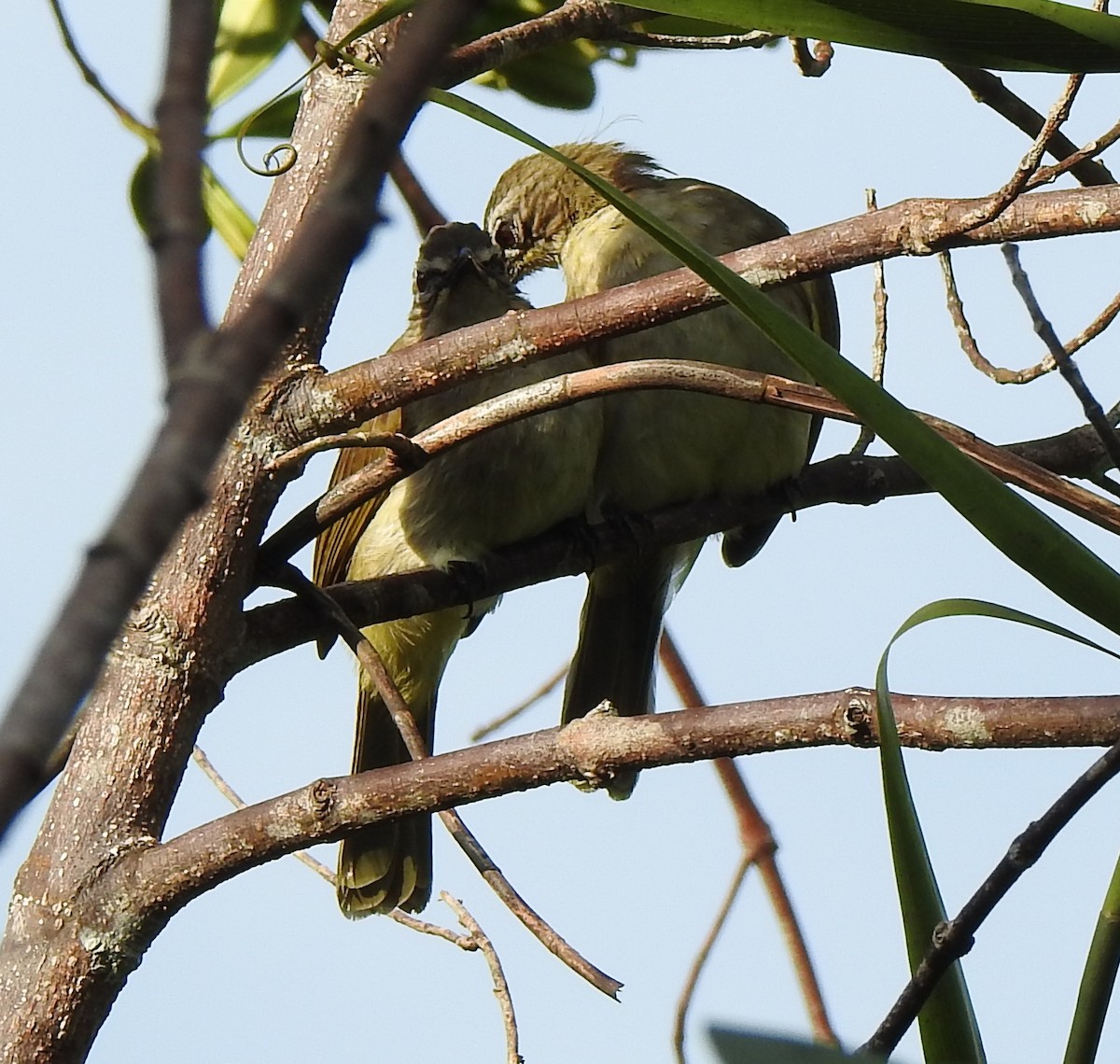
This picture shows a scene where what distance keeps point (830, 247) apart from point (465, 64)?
683 millimetres

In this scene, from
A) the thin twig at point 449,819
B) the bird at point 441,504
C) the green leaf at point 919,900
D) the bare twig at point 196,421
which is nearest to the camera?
the bare twig at point 196,421

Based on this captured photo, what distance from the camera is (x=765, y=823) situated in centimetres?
311

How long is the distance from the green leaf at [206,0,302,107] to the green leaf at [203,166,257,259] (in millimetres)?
174

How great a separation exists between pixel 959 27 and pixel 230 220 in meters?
1.73

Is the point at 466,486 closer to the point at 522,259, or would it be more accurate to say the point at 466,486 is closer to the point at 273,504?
the point at 522,259

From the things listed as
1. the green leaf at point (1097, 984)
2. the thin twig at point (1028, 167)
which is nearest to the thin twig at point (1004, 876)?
the green leaf at point (1097, 984)

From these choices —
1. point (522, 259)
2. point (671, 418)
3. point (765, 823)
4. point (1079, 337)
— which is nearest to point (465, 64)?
point (1079, 337)

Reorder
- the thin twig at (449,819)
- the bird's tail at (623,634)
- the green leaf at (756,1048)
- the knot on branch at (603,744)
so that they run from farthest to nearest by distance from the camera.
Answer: the bird's tail at (623,634) < the thin twig at (449,819) < the knot on branch at (603,744) < the green leaf at (756,1048)

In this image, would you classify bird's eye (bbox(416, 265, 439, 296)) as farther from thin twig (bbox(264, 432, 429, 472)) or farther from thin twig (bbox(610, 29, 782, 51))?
thin twig (bbox(264, 432, 429, 472))

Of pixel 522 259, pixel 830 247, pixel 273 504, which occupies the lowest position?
pixel 273 504

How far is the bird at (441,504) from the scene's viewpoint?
3924mm

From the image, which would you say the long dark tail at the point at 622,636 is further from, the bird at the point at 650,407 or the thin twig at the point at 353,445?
the thin twig at the point at 353,445

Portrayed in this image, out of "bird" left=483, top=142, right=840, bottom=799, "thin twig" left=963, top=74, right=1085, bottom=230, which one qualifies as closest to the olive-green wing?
"bird" left=483, top=142, right=840, bottom=799

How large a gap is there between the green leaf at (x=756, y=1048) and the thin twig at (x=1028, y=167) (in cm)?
105
